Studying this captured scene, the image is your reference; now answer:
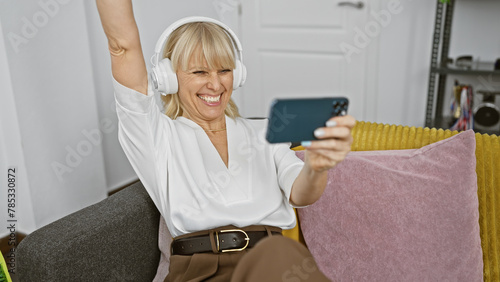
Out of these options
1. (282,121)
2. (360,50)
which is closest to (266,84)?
(360,50)

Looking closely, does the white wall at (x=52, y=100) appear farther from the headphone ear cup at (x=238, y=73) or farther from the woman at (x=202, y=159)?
the headphone ear cup at (x=238, y=73)

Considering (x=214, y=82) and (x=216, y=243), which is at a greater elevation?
(x=214, y=82)

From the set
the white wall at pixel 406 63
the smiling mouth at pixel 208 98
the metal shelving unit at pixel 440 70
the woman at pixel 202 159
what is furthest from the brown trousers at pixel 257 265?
the white wall at pixel 406 63

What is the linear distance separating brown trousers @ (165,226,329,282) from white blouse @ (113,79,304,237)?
85 mm

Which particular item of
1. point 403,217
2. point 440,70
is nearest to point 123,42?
point 403,217

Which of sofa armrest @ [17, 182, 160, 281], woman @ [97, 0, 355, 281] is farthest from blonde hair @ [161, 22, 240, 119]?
sofa armrest @ [17, 182, 160, 281]

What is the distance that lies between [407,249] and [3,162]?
1.67 metres

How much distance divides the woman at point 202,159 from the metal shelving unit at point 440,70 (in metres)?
1.68

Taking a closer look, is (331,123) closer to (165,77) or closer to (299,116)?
(299,116)

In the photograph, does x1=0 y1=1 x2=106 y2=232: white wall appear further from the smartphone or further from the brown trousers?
the smartphone

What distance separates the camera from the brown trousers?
1003mm

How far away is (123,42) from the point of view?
1.15 m

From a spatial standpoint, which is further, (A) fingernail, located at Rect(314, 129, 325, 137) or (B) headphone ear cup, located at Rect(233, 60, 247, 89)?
(B) headphone ear cup, located at Rect(233, 60, 247, 89)

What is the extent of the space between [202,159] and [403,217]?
55cm
